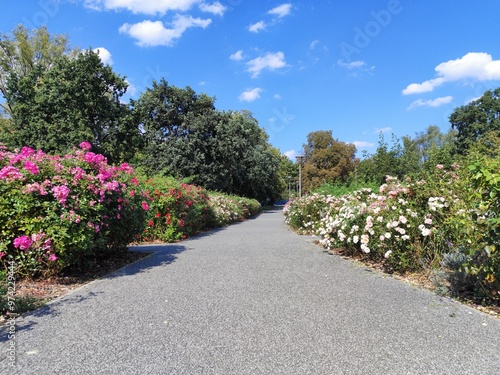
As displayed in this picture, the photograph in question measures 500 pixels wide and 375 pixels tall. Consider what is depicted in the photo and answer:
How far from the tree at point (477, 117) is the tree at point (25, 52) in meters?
41.5

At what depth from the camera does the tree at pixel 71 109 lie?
71.0 feet

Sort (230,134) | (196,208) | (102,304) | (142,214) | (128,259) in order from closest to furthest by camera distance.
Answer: (102,304), (128,259), (142,214), (196,208), (230,134)

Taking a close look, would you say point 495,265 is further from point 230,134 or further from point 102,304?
point 230,134

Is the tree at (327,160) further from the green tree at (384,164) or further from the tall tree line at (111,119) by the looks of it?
the green tree at (384,164)

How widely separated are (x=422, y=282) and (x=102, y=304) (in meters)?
4.28

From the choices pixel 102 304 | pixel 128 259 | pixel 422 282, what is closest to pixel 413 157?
pixel 422 282

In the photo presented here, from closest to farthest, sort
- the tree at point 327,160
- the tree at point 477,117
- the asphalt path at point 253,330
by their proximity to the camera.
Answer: the asphalt path at point 253,330 < the tree at point 477,117 < the tree at point 327,160

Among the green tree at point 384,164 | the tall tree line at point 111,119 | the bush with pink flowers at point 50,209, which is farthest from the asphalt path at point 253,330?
the tall tree line at point 111,119

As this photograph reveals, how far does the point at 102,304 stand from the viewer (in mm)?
4004

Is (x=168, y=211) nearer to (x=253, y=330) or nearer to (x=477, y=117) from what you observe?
(x=253, y=330)

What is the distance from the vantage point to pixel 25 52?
28.4m

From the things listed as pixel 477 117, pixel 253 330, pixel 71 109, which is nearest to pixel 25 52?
pixel 71 109

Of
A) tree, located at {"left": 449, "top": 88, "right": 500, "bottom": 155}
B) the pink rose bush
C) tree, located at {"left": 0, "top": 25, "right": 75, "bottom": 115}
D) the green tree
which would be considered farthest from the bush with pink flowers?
tree, located at {"left": 449, "top": 88, "right": 500, "bottom": 155}

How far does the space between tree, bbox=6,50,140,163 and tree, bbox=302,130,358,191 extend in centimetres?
2761
